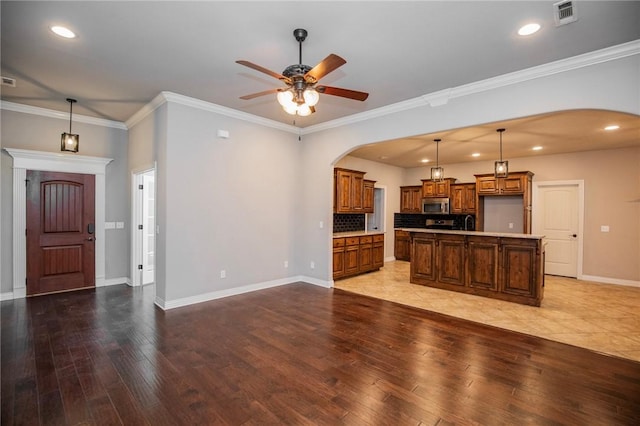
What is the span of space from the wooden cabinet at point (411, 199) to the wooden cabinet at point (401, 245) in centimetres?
78

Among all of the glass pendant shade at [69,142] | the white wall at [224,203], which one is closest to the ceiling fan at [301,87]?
Result: the white wall at [224,203]

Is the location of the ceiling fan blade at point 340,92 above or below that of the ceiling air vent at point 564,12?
below

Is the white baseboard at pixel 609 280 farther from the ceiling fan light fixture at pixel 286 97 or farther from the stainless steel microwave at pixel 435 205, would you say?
the ceiling fan light fixture at pixel 286 97

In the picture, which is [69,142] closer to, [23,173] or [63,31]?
[23,173]

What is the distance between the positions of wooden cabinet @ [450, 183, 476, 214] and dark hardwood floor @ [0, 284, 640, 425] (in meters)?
5.12

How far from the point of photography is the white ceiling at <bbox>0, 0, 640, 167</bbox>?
8.10ft

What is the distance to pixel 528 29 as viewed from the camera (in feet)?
8.84

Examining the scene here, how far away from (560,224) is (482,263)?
371 centimetres

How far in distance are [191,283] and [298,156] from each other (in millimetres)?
3166

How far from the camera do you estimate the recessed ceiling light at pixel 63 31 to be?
273 centimetres

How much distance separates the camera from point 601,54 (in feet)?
9.76

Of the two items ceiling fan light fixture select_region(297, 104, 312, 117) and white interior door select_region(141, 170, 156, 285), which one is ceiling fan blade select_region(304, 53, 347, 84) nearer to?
ceiling fan light fixture select_region(297, 104, 312, 117)

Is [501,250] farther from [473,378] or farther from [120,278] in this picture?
[120,278]

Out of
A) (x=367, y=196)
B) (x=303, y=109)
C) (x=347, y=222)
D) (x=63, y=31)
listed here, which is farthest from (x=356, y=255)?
(x=63, y=31)
